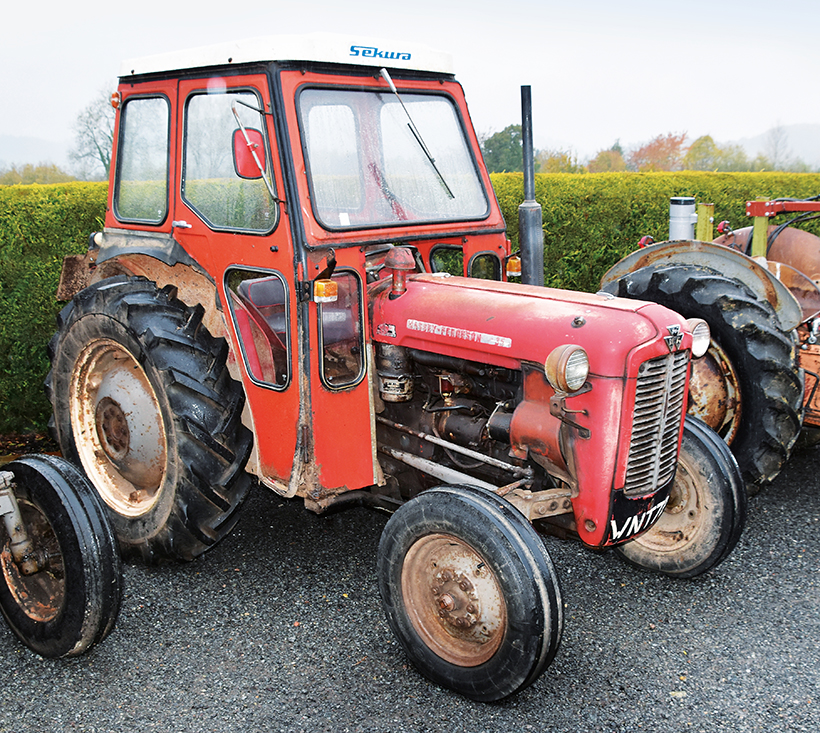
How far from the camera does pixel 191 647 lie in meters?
3.34

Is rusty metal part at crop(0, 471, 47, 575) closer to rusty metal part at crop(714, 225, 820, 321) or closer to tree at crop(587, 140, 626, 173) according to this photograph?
rusty metal part at crop(714, 225, 820, 321)

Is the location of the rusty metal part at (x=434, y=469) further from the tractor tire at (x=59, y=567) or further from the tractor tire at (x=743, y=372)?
the tractor tire at (x=743, y=372)

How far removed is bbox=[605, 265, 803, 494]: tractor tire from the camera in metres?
4.17

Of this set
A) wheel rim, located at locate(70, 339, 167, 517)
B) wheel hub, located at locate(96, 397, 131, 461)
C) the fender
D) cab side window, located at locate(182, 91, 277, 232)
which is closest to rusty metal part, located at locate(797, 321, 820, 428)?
the fender

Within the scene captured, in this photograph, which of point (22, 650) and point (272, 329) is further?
point (272, 329)

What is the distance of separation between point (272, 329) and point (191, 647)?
1423 mm

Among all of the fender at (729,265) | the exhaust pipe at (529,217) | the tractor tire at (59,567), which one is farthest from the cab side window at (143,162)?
the fender at (729,265)

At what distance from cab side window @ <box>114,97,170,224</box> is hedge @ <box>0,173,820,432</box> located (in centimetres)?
154

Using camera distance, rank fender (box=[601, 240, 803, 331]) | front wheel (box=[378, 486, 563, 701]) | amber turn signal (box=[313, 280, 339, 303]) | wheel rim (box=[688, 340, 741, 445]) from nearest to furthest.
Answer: front wheel (box=[378, 486, 563, 701]), amber turn signal (box=[313, 280, 339, 303]), wheel rim (box=[688, 340, 741, 445]), fender (box=[601, 240, 803, 331])

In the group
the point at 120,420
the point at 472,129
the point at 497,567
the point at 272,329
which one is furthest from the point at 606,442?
the point at 120,420

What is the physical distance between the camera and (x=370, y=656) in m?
3.25

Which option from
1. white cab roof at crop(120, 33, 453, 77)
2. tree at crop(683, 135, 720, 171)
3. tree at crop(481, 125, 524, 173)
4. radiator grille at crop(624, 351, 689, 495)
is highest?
tree at crop(683, 135, 720, 171)

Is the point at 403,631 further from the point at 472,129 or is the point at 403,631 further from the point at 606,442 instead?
the point at 472,129

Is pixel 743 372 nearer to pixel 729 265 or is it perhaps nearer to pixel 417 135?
pixel 729 265
